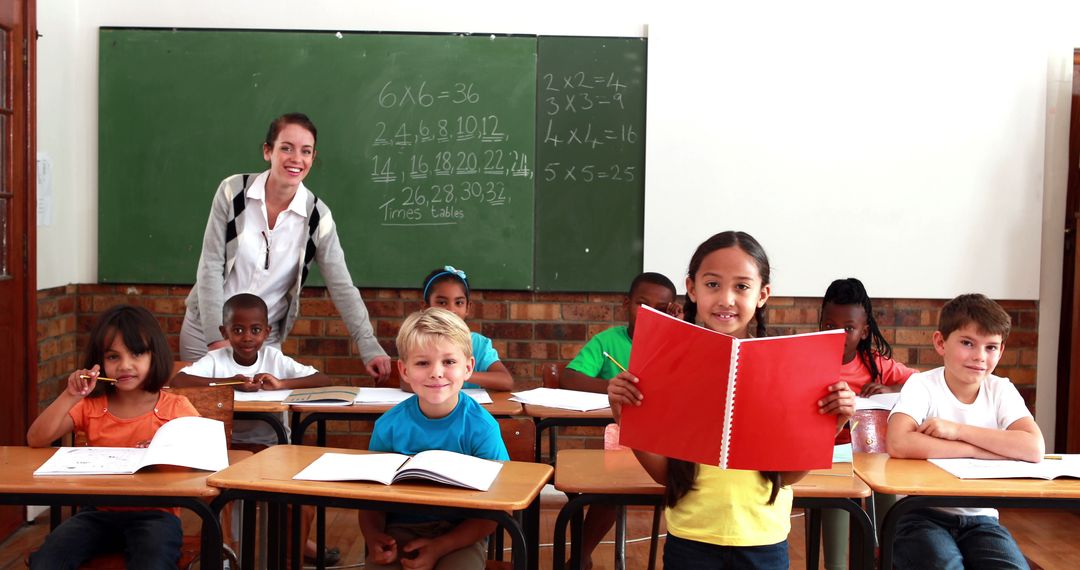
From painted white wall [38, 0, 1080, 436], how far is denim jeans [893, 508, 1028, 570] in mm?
2077

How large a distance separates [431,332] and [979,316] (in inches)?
54.3

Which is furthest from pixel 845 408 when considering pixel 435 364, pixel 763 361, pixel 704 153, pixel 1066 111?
pixel 1066 111

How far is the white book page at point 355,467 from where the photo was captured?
6.97ft

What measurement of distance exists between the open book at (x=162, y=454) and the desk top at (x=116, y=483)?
3 centimetres

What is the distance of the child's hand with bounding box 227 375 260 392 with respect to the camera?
3247mm

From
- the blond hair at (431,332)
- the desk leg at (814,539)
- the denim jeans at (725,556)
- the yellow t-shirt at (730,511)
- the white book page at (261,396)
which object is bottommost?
the desk leg at (814,539)

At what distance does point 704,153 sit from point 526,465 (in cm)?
244

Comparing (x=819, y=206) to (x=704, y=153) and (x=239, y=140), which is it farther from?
(x=239, y=140)

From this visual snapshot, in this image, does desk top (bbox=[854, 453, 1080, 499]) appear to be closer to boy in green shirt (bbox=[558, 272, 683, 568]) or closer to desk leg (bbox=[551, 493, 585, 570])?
desk leg (bbox=[551, 493, 585, 570])

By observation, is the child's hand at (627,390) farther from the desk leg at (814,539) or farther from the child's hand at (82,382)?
the child's hand at (82,382)

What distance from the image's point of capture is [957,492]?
2.20 metres

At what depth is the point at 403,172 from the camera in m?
4.47

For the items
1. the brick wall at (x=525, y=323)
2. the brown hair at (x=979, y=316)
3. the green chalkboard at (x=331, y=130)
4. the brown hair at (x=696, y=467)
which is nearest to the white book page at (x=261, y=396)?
the brick wall at (x=525, y=323)

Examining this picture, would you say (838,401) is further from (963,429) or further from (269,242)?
(269,242)
